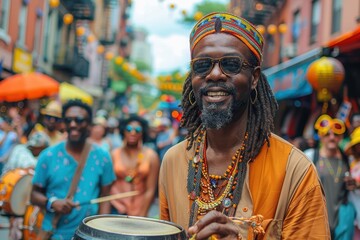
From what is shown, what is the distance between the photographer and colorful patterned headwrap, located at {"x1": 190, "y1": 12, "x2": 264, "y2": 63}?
8.18 ft

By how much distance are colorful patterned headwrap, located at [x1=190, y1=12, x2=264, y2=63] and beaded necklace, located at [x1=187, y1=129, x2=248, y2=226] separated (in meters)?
0.43

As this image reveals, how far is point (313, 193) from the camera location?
2.34 metres

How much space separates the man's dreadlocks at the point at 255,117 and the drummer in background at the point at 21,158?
3.48 m

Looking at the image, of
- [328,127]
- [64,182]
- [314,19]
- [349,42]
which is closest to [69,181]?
[64,182]

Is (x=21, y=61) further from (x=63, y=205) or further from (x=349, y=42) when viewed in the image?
(x=63, y=205)

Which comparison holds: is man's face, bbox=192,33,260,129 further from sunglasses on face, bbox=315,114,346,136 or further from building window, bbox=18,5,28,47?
building window, bbox=18,5,28,47

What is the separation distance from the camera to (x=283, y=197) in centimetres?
236

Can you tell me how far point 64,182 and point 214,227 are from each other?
326 cm

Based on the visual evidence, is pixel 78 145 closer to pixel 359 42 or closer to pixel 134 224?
pixel 134 224

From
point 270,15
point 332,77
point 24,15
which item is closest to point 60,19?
point 24,15

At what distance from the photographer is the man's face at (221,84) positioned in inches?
97.3

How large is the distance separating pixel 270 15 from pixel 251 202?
2614cm

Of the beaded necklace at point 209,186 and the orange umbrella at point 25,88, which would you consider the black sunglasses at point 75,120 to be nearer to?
the beaded necklace at point 209,186

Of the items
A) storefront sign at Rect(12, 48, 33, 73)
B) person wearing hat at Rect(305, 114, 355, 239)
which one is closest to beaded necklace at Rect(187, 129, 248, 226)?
person wearing hat at Rect(305, 114, 355, 239)
